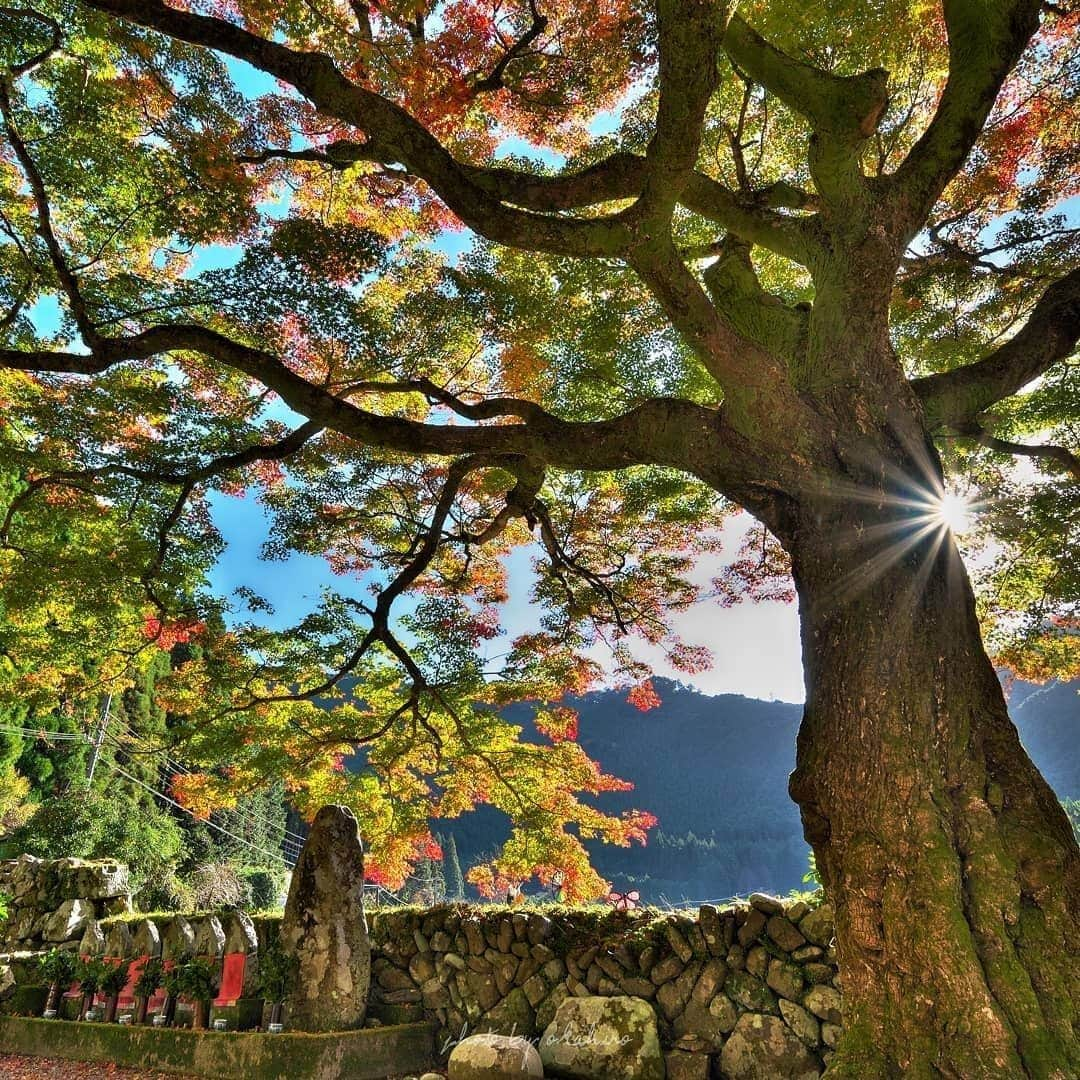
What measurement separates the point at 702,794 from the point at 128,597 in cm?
4134

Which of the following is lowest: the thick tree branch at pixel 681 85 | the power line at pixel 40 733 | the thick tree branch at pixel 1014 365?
the thick tree branch at pixel 1014 365

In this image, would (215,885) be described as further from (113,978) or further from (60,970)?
(113,978)

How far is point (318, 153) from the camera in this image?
210 inches

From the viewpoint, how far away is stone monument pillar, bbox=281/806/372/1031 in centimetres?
543

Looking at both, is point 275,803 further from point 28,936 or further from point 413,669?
point 413,669

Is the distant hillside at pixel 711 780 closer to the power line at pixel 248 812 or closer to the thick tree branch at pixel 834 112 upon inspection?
the power line at pixel 248 812

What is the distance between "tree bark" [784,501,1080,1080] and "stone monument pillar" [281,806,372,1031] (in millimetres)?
4505

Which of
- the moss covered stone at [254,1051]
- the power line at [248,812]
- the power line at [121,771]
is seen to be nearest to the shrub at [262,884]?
the power line at [121,771]

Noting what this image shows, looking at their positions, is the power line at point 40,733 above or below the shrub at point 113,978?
→ above

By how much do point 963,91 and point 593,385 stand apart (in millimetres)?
3165

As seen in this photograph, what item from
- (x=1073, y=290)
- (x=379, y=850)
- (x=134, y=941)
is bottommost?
(x=134, y=941)

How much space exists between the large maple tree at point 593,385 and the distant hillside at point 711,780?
25593mm

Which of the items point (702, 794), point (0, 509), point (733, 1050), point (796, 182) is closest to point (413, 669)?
point (733, 1050)

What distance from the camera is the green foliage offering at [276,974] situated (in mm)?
5504
